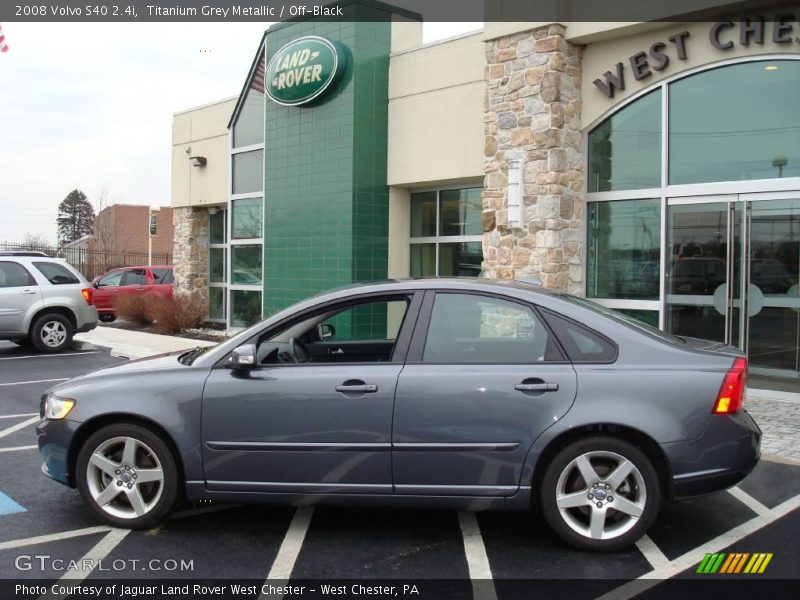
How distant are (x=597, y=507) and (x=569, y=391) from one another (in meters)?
0.66

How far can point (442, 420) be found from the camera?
4.30 meters

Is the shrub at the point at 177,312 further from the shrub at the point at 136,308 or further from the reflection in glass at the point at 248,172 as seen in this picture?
the reflection in glass at the point at 248,172

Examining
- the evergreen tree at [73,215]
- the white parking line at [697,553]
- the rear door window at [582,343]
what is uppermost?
the evergreen tree at [73,215]

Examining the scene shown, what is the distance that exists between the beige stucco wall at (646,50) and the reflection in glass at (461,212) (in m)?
2.82

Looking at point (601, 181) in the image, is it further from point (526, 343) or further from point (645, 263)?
point (526, 343)

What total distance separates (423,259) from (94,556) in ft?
33.4

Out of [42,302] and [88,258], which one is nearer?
[42,302]

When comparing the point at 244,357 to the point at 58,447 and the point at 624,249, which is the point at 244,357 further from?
the point at 624,249

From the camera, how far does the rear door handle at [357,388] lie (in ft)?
14.4

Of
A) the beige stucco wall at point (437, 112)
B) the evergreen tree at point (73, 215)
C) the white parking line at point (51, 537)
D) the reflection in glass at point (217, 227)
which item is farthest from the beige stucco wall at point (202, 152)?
the evergreen tree at point (73, 215)

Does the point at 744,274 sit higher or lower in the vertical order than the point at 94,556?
higher

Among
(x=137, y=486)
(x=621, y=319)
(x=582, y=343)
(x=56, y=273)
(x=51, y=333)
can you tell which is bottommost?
(x=137, y=486)

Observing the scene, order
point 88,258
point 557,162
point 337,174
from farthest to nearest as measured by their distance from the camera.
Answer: point 88,258 → point 337,174 → point 557,162

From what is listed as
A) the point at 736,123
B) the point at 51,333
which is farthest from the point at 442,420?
the point at 51,333
